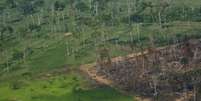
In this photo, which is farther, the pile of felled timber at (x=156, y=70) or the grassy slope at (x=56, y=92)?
the pile of felled timber at (x=156, y=70)

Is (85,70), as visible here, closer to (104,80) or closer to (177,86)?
(104,80)

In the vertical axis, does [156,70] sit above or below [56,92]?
above

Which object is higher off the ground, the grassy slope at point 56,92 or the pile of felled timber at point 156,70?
the pile of felled timber at point 156,70

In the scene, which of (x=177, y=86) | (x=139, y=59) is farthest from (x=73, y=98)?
(x=139, y=59)

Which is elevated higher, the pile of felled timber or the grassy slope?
the pile of felled timber

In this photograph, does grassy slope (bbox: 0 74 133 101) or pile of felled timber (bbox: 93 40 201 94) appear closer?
grassy slope (bbox: 0 74 133 101)

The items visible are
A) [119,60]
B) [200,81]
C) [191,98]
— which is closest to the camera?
[191,98]

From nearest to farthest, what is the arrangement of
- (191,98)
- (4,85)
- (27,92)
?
(191,98), (27,92), (4,85)

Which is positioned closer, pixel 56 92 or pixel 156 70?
pixel 56 92

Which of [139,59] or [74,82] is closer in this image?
[74,82]
